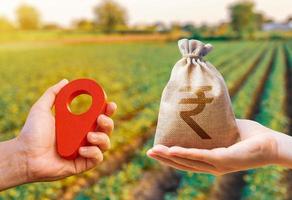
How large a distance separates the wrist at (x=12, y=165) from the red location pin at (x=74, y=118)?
12 centimetres

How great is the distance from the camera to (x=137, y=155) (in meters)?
4.62

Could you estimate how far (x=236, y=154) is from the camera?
1.19 m

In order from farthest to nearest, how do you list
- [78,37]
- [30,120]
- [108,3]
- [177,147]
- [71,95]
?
[78,37]
[108,3]
[30,120]
[71,95]
[177,147]

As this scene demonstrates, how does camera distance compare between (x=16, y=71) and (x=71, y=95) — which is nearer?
(x=71, y=95)

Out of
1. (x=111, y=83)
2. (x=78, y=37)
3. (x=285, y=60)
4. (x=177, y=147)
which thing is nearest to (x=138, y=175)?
(x=177, y=147)

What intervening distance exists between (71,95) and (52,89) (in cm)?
11

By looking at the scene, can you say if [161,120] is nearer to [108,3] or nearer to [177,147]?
[177,147]

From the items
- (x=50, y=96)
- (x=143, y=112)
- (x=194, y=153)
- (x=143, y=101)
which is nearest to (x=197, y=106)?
(x=194, y=153)

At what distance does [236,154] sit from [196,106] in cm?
13

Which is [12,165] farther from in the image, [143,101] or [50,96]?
[143,101]

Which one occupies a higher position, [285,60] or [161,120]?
[161,120]

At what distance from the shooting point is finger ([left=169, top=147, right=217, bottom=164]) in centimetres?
118

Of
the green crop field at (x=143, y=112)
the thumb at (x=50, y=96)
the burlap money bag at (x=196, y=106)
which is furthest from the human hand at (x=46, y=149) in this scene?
the green crop field at (x=143, y=112)

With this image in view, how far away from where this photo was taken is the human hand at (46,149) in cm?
142
